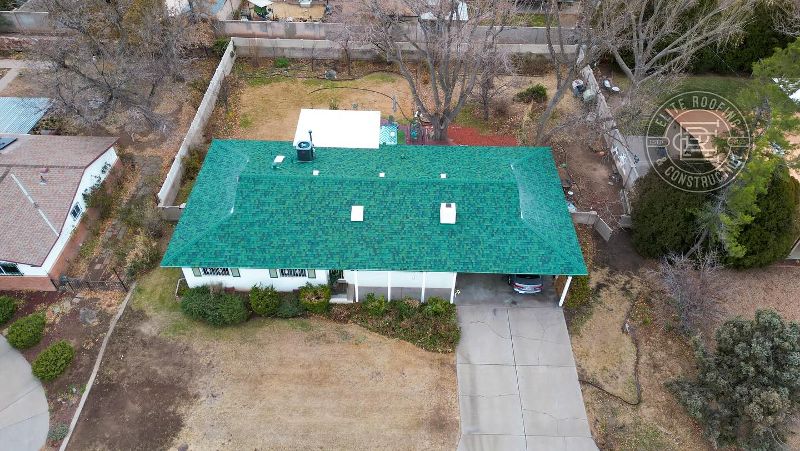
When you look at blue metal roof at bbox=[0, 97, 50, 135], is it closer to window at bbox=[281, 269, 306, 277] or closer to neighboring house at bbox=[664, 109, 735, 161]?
window at bbox=[281, 269, 306, 277]

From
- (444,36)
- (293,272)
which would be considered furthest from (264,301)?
(444,36)

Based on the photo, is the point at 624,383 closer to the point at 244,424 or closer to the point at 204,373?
the point at 244,424

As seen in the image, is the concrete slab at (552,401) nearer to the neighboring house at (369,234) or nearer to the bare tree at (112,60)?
the neighboring house at (369,234)

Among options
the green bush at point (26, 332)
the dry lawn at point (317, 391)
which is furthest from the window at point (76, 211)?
the dry lawn at point (317, 391)

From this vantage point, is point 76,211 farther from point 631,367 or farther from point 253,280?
point 631,367

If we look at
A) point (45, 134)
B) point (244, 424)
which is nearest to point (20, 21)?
point (45, 134)

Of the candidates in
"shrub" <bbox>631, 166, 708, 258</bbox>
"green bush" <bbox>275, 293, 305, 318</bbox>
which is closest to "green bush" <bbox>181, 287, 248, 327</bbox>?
"green bush" <bbox>275, 293, 305, 318</bbox>
